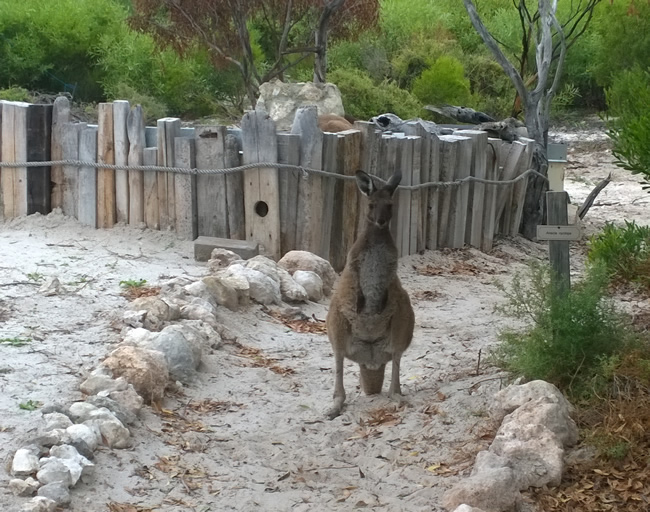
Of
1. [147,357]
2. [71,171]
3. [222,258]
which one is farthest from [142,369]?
[71,171]

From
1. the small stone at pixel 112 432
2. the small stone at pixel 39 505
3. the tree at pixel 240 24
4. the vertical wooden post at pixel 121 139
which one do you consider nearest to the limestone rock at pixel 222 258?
the vertical wooden post at pixel 121 139

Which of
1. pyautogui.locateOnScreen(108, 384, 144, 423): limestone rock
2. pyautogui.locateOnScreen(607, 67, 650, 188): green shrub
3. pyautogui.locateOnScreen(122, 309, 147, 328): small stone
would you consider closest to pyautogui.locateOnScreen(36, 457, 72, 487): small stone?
pyautogui.locateOnScreen(108, 384, 144, 423): limestone rock

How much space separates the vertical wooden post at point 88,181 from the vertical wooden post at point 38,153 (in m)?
0.35

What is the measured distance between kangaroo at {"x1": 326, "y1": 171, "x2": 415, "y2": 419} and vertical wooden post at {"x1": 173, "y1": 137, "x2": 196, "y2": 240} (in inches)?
138

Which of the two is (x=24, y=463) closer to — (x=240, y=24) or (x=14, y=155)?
(x=14, y=155)

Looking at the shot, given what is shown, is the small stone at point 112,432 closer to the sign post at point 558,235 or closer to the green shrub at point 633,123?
the sign post at point 558,235

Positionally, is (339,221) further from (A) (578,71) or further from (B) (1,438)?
(A) (578,71)

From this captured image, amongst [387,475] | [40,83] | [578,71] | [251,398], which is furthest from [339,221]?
[578,71]

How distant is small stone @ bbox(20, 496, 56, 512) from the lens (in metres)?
4.01

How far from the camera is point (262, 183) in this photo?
8.77 meters

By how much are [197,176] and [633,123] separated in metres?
4.79

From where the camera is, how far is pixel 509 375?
5645mm

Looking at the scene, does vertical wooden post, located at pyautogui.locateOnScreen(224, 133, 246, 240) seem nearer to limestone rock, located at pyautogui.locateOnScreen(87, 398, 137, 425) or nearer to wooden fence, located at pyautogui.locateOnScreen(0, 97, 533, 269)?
wooden fence, located at pyautogui.locateOnScreen(0, 97, 533, 269)

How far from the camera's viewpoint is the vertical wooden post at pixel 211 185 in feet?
29.0
